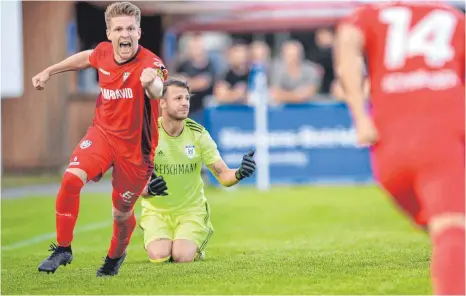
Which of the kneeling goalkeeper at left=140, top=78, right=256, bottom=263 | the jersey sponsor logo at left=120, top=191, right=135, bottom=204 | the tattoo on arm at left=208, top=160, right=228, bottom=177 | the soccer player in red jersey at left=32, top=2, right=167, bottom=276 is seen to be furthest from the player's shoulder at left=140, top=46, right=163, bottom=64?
the tattoo on arm at left=208, top=160, right=228, bottom=177

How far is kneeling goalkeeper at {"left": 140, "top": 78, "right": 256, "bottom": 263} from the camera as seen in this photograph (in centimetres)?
1035

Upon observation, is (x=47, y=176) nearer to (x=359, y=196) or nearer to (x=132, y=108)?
(x=359, y=196)

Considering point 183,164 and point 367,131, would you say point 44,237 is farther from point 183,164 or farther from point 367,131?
point 367,131

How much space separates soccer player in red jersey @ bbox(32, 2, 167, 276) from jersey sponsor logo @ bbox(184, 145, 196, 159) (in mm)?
1208

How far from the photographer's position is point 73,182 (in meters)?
8.90

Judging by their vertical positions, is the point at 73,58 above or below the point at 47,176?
above

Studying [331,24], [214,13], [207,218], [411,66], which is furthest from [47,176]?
[411,66]

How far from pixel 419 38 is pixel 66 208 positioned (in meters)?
3.60

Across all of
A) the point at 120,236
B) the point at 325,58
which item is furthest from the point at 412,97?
Result: the point at 325,58

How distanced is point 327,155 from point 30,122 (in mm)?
8008

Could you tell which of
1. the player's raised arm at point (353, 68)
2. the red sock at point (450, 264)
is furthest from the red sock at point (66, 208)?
the red sock at point (450, 264)

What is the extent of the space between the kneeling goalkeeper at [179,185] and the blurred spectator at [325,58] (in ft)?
38.3

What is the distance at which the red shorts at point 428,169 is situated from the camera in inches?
251

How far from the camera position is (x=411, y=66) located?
664 centimetres
